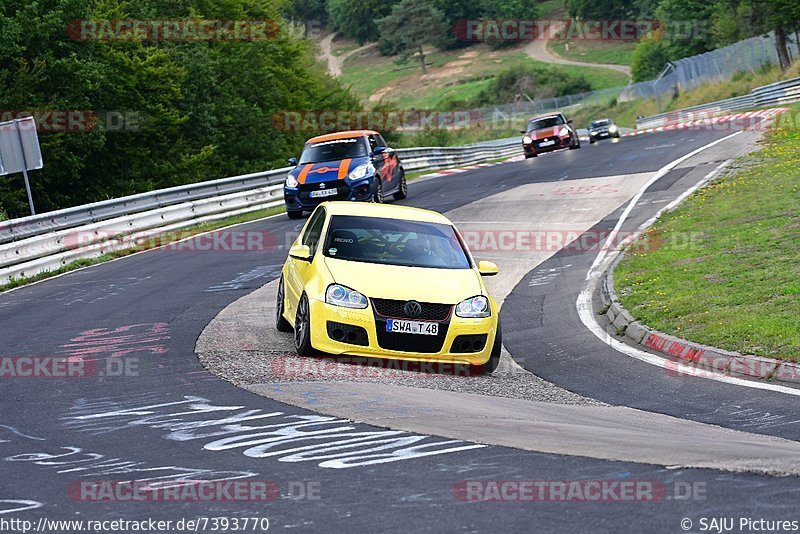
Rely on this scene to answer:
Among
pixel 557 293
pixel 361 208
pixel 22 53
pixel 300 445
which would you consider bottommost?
pixel 557 293

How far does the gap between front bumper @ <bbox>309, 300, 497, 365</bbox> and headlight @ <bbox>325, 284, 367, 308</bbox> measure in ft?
0.18

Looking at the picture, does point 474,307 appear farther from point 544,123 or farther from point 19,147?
point 544,123

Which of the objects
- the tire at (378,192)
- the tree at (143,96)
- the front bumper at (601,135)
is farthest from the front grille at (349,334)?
the front bumper at (601,135)

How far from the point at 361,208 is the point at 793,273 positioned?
5.28 meters

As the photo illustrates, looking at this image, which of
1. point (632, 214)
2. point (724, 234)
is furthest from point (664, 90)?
point (724, 234)

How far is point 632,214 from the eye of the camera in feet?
75.6

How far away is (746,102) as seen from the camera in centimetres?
5662

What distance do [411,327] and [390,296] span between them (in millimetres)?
344

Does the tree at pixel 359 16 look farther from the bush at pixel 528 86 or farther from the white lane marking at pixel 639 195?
the white lane marking at pixel 639 195

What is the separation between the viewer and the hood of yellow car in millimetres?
10562

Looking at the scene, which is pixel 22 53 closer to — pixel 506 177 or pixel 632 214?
pixel 506 177
